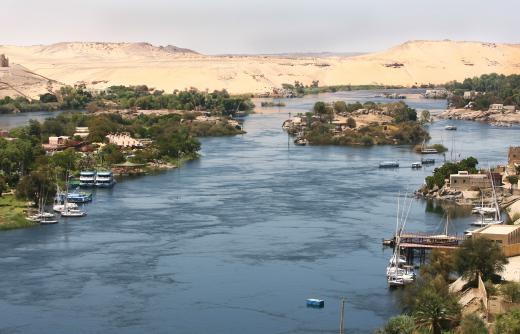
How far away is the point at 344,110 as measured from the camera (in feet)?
155

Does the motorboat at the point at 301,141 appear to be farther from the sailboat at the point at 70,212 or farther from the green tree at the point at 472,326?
the green tree at the point at 472,326

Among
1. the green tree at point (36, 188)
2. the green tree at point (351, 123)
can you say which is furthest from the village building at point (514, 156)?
the green tree at point (351, 123)

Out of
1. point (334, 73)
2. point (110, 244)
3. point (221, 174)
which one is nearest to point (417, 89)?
point (334, 73)

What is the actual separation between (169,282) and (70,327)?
246 cm

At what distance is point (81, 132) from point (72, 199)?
13462 mm

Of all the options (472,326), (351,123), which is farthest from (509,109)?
(472,326)

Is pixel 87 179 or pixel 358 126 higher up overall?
pixel 358 126

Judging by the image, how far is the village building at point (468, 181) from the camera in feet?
82.8

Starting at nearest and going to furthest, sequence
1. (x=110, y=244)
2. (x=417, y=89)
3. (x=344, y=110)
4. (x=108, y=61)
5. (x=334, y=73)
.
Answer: (x=110, y=244) < (x=344, y=110) < (x=417, y=89) < (x=334, y=73) < (x=108, y=61)

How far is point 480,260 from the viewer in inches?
596

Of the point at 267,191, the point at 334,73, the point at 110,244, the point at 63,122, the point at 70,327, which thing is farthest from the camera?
the point at 334,73

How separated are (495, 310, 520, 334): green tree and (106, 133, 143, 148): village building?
2276 cm

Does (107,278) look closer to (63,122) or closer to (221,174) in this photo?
(221,174)

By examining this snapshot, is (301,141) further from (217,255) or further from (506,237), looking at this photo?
(506,237)
